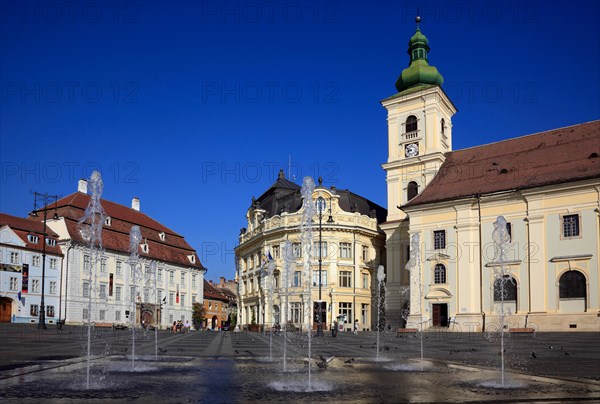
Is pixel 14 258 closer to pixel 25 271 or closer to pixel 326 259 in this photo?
pixel 25 271

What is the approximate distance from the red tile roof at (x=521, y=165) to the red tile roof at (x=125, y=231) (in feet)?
113

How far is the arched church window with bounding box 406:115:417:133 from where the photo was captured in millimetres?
54844

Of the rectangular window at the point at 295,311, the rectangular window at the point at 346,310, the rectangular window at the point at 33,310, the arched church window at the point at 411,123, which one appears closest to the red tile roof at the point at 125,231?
the rectangular window at the point at 33,310

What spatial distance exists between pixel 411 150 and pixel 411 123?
2.64m

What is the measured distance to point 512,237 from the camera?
142 ft

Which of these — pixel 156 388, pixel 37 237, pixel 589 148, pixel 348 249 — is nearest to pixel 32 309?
pixel 37 237

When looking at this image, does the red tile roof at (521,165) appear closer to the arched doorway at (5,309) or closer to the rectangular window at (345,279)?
the rectangular window at (345,279)

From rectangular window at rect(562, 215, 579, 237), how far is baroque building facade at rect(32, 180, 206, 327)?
119ft

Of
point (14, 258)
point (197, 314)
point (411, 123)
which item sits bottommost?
point (197, 314)

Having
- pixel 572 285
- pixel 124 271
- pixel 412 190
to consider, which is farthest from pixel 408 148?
pixel 124 271

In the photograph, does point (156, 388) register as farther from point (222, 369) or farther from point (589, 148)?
point (589, 148)

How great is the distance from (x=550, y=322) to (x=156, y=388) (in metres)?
35.2

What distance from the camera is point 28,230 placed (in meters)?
56.9

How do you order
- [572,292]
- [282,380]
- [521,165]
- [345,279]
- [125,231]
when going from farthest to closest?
[125,231]
[345,279]
[521,165]
[572,292]
[282,380]
